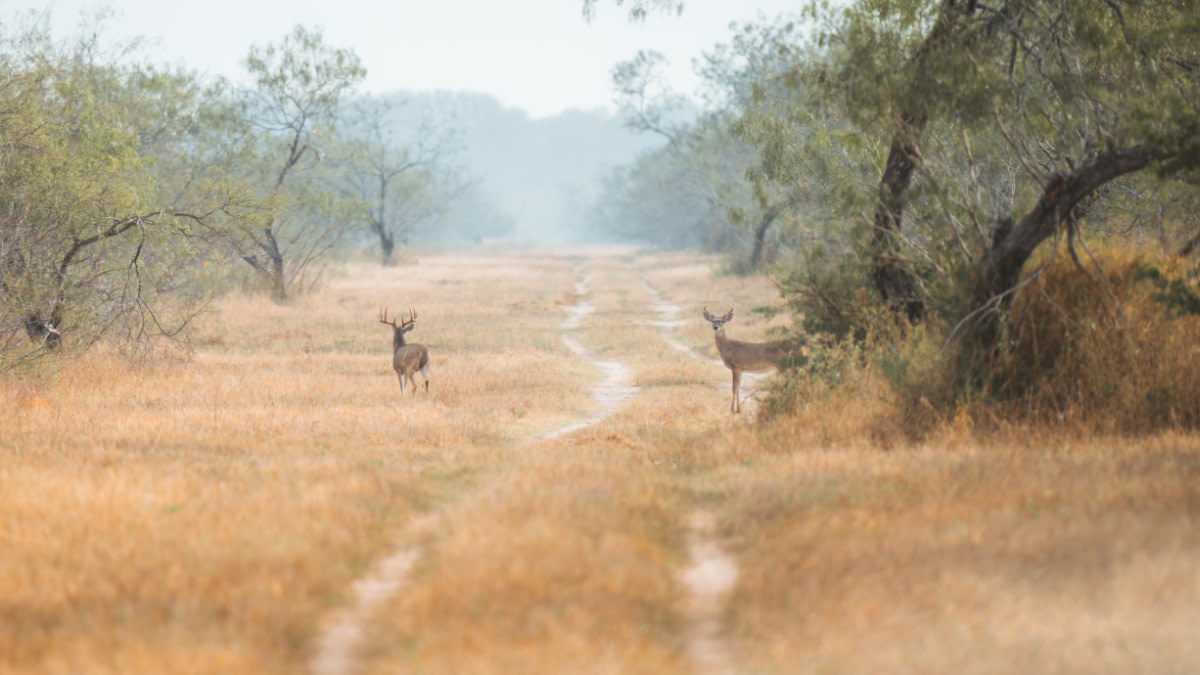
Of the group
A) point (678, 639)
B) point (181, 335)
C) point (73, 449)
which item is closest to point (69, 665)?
point (678, 639)

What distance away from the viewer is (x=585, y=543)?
22.6 ft

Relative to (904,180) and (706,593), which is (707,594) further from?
(904,180)

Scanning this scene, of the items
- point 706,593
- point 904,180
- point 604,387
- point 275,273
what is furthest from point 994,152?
point 275,273

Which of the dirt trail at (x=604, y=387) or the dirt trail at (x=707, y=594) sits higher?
the dirt trail at (x=707, y=594)

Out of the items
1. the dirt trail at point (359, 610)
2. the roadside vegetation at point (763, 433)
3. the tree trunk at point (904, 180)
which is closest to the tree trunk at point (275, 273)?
the roadside vegetation at point (763, 433)

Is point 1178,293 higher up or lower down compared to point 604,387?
higher up

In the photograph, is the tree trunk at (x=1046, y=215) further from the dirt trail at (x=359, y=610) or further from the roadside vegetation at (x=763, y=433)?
the dirt trail at (x=359, y=610)

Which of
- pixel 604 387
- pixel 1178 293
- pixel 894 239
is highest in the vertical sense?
pixel 894 239

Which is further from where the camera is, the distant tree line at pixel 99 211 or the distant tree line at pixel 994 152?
the distant tree line at pixel 99 211

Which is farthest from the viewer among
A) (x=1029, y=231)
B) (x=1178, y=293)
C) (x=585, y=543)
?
(x=1029, y=231)

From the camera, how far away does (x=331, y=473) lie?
9.40 m

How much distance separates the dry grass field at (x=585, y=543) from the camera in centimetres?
532

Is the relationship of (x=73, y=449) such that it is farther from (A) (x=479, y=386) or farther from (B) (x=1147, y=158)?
(B) (x=1147, y=158)

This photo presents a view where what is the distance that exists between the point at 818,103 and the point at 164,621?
9586 mm
